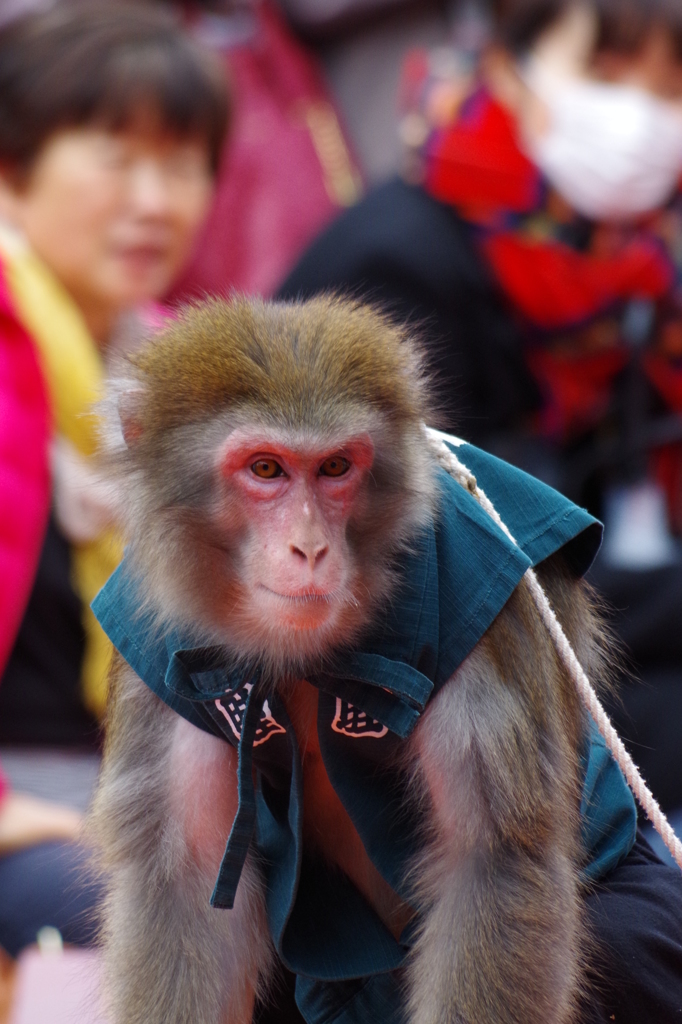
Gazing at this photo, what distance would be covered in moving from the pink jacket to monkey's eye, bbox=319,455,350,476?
96cm

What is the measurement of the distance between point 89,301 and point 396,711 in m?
1.82

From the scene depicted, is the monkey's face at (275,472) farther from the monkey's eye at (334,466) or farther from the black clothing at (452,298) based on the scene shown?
the black clothing at (452,298)

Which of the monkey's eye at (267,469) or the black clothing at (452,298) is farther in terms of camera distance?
the black clothing at (452,298)

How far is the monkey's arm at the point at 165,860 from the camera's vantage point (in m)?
1.48

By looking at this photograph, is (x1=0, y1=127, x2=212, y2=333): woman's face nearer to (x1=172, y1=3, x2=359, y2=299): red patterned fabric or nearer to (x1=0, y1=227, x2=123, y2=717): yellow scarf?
(x1=0, y1=227, x2=123, y2=717): yellow scarf

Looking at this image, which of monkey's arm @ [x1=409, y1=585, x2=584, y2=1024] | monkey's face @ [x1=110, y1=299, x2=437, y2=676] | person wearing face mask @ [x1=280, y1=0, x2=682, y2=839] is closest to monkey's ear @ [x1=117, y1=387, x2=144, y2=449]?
monkey's face @ [x1=110, y1=299, x2=437, y2=676]

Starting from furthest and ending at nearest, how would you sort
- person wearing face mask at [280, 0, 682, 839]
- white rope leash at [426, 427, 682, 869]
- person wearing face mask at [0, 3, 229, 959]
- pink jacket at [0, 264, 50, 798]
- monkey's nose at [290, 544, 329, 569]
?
person wearing face mask at [280, 0, 682, 839] → person wearing face mask at [0, 3, 229, 959] → pink jacket at [0, 264, 50, 798] → white rope leash at [426, 427, 682, 869] → monkey's nose at [290, 544, 329, 569]

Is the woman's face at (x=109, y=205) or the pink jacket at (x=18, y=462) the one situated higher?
the woman's face at (x=109, y=205)

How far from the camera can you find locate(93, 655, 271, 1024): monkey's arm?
4.86 ft

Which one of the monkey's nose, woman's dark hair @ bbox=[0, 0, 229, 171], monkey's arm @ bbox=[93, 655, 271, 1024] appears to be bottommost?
monkey's arm @ bbox=[93, 655, 271, 1024]

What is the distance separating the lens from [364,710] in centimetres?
137

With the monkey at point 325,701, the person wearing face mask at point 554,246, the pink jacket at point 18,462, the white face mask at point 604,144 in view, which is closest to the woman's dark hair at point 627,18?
the person wearing face mask at point 554,246

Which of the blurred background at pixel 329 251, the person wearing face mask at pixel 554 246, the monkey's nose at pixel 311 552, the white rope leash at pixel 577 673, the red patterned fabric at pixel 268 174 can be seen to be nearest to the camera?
the monkey's nose at pixel 311 552

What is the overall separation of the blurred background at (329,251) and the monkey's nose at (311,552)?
0.40m
